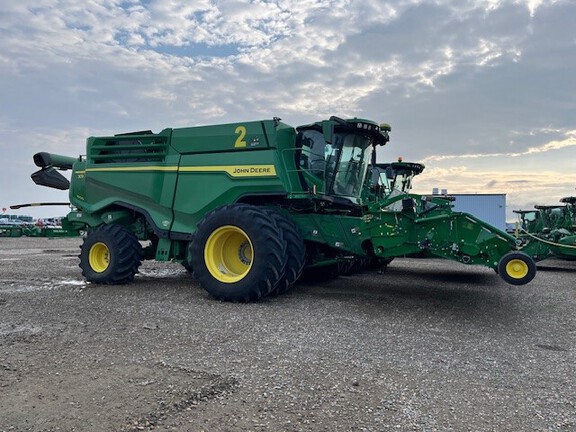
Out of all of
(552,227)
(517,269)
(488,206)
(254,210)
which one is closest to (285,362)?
(254,210)

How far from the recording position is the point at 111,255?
8711mm

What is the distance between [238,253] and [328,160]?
2.08 meters

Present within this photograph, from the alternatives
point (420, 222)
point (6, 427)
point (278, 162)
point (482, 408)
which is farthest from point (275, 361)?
point (278, 162)

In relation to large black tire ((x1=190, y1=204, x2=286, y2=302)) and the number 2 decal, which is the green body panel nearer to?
the number 2 decal

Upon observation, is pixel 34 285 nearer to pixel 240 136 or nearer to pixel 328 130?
pixel 240 136

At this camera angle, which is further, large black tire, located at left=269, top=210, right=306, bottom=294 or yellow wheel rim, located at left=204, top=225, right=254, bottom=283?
yellow wheel rim, located at left=204, top=225, right=254, bottom=283

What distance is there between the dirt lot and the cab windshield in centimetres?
180

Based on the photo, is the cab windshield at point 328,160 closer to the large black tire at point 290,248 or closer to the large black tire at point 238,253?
the large black tire at point 290,248

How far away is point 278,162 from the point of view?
7594 mm

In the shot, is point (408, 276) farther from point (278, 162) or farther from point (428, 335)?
point (428, 335)

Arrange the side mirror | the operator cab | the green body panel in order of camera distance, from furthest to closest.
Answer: the operator cab < the green body panel < the side mirror

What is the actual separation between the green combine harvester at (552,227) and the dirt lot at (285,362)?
4.27m

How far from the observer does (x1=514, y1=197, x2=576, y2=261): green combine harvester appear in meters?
11.8

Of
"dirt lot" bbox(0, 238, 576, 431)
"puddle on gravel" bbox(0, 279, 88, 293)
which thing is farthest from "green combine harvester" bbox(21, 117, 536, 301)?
"dirt lot" bbox(0, 238, 576, 431)
